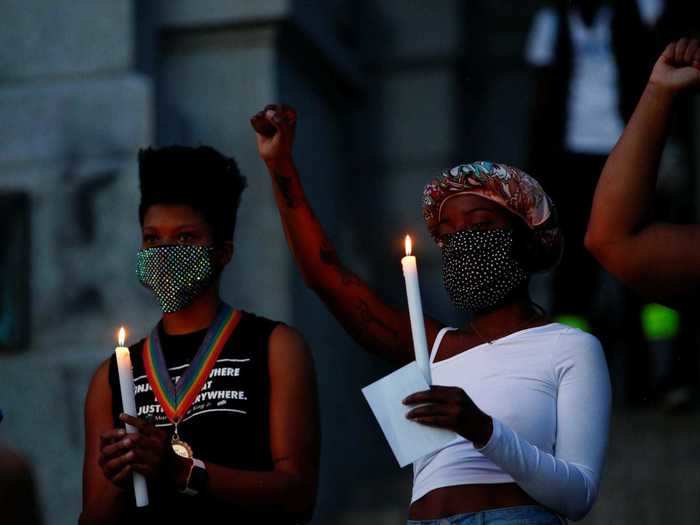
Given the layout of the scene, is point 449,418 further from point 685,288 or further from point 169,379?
point 169,379

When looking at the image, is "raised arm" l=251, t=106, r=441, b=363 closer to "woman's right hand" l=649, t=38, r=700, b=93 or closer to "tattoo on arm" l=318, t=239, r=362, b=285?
"tattoo on arm" l=318, t=239, r=362, b=285

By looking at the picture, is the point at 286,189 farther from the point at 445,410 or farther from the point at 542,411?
the point at 445,410

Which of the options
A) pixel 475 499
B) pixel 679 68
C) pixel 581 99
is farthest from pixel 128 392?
pixel 581 99

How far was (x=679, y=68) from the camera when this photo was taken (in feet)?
8.98

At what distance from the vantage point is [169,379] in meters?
3.69

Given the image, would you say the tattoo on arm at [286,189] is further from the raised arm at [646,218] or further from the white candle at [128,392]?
the raised arm at [646,218]

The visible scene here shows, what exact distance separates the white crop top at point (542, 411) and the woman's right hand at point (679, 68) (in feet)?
2.89

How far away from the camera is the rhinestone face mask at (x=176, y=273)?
3.78 m

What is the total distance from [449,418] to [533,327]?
2.43 ft

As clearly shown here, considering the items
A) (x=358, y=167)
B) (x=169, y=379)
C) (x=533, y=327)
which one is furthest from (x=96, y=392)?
(x=358, y=167)

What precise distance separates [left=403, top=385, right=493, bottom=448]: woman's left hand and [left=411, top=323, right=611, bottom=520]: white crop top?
23 centimetres

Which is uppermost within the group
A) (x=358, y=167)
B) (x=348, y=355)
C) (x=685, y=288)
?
(x=685, y=288)

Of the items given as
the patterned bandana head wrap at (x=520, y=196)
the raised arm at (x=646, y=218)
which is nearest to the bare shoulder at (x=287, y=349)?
the patterned bandana head wrap at (x=520, y=196)

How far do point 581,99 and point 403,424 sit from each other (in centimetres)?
415
